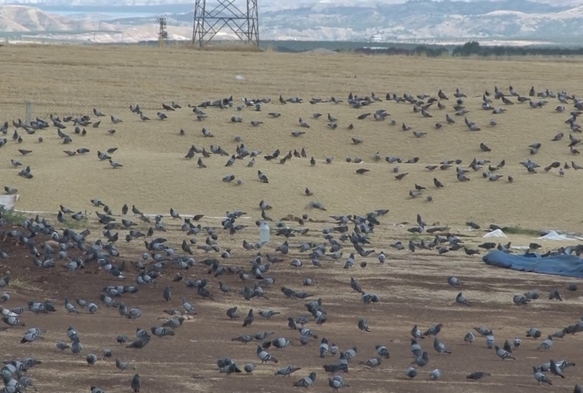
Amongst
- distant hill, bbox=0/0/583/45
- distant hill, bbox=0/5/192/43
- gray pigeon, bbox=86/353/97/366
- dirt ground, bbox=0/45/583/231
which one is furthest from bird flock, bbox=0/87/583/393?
distant hill, bbox=0/5/192/43

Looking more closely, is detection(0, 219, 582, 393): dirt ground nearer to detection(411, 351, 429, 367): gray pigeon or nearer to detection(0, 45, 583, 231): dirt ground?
detection(411, 351, 429, 367): gray pigeon

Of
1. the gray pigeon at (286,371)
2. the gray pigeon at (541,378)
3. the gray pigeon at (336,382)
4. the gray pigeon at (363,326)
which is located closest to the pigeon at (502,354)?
the gray pigeon at (541,378)

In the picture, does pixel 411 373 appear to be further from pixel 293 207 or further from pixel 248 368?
pixel 293 207

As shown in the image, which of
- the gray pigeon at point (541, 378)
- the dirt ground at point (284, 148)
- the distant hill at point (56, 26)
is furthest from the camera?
the distant hill at point (56, 26)

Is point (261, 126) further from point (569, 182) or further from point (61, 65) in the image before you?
point (61, 65)

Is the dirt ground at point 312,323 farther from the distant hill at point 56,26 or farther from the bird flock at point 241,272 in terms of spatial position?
the distant hill at point 56,26

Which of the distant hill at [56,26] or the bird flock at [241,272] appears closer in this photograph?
the bird flock at [241,272]

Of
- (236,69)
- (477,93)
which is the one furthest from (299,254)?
(236,69)

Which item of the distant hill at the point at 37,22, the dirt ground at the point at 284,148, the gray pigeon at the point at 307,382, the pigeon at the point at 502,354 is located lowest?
the distant hill at the point at 37,22
